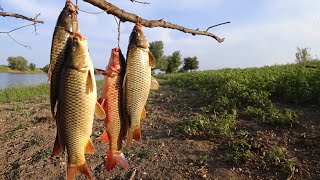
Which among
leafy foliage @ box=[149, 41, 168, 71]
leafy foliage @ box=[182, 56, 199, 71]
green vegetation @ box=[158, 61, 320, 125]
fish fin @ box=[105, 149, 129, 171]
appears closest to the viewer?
fish fin @ box=[105, 149, 129, 171]

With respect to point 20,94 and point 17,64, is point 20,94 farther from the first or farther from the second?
point 17,64

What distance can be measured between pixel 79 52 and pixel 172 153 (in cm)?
497

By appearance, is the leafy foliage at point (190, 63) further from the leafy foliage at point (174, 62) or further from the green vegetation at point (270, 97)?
the green vegetation at point (270, 97)

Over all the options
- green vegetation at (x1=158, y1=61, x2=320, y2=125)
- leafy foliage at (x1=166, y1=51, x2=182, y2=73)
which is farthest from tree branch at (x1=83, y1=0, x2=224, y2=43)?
leafy foliage at (x1=166, y1=51, x2=182, y2=73)

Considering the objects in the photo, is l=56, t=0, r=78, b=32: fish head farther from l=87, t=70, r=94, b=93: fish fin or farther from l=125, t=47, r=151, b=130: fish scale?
l=125, t=47, r=151, b=130: fish scale

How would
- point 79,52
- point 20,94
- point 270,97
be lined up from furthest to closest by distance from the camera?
point 20,94 → point 270,97 → point 79,52

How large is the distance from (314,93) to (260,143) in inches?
147

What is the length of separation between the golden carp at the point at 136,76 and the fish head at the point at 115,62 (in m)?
0.05

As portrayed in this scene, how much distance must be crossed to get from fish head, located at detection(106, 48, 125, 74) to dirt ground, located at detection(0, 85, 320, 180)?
3.86 metres

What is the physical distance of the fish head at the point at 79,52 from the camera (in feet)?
6.53

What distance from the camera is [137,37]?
7.56ft

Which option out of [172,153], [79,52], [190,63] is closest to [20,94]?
[172,153]

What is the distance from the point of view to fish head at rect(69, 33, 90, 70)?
6.53ft

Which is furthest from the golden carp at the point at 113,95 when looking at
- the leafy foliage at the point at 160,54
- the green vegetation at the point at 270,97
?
the leafy foliage at the point at 160,54
